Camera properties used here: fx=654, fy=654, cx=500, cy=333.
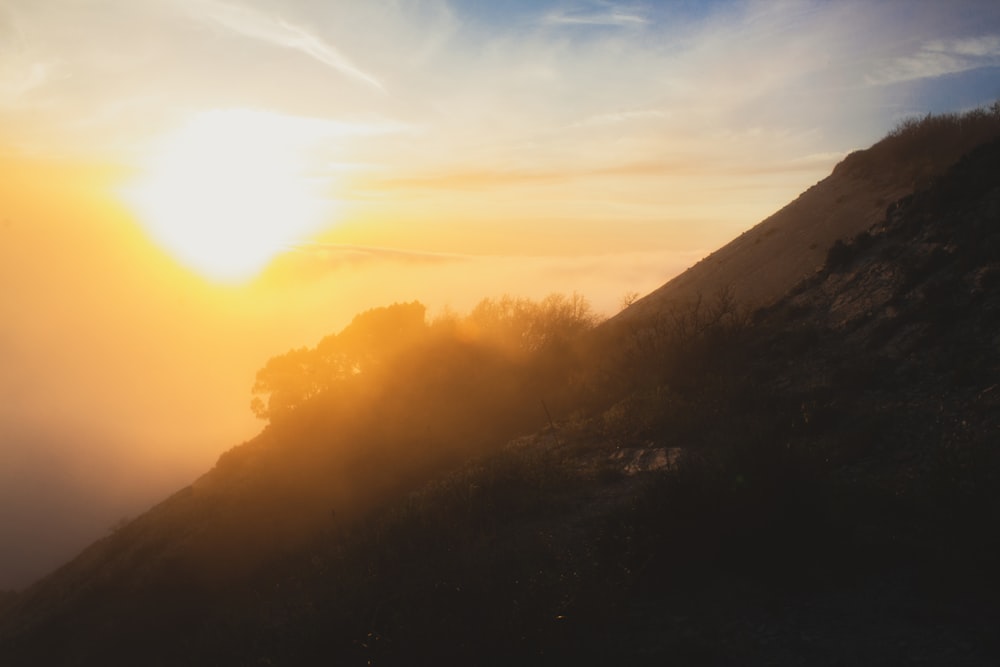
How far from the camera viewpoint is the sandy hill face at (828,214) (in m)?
24.1

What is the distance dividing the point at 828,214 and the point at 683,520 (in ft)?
76.9

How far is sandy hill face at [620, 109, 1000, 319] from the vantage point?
950 inches

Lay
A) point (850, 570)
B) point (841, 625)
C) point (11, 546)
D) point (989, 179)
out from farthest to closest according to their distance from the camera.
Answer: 1. point (11, 546)
2. point (989, 179)
3. point (850, 570)
4. point (841, 625)

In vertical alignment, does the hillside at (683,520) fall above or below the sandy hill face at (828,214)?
below

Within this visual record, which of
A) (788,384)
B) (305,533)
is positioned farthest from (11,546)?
(788,384)

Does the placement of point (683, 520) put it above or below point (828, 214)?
below

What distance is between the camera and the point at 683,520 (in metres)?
7.93

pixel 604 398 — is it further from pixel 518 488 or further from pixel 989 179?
pixel 989 179

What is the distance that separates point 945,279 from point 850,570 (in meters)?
10.2

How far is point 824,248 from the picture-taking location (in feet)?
80.3

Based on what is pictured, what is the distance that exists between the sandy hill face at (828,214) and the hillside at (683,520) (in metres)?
5.04

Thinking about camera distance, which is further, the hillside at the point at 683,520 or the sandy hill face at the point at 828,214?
the sandy hill face at the point at 828,214

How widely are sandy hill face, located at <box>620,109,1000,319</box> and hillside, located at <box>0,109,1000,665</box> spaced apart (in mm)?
5039

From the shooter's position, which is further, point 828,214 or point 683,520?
point 828,214
